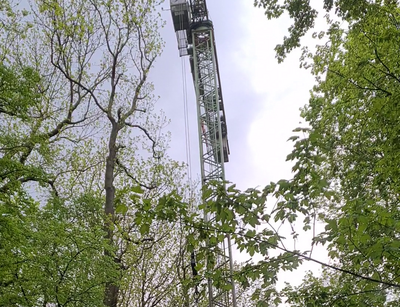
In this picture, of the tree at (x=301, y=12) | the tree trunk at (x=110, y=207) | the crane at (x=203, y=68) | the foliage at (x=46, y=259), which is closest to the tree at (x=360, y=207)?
the tree at (x=301, y=12)

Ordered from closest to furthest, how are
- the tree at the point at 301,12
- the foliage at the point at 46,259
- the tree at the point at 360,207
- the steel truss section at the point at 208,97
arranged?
1. the tree at the point at 360,207
2. the tree at the point at 301,12
3. the foliage at the point at 46,259
4. the steel truss section at the point at 208,97

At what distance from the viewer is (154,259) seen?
15867mm

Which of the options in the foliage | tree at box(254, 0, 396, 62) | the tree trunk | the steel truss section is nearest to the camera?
tree at box(254, 0, 396, 62)

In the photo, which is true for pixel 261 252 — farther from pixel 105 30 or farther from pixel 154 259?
pixel 154 259

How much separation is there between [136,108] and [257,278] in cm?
1178

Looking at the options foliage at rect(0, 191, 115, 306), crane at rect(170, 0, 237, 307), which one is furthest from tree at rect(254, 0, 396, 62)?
crane at rect(170, 0, 237, 307)

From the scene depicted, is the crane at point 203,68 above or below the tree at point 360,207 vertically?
above

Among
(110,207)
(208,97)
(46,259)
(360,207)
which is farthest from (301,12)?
(208,97)

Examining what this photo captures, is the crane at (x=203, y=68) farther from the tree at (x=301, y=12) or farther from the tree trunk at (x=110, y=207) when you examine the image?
the tree at (x=301, y=12)

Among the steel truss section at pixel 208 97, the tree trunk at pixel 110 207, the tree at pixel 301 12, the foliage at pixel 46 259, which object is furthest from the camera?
the steel truss section at pixel 208 97

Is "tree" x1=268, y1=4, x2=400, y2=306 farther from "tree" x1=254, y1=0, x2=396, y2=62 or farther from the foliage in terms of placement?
the foliage

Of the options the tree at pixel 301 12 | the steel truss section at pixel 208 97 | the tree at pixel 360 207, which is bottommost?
the tree at pixel 360 207

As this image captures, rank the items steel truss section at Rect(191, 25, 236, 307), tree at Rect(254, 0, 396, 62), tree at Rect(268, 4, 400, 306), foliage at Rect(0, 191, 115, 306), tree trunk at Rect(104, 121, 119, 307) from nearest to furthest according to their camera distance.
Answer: tree at Rect(268, 4, 400, 306) < tree at Rect(254, 0, 396, 62) < foliage at Rect(0, 191, 115, 306) < tree trunk at Rect(104, 121, 119, 307) < steel truss section at Rect(191, 25, 236, 307)

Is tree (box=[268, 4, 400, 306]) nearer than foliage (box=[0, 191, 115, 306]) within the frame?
Yes
